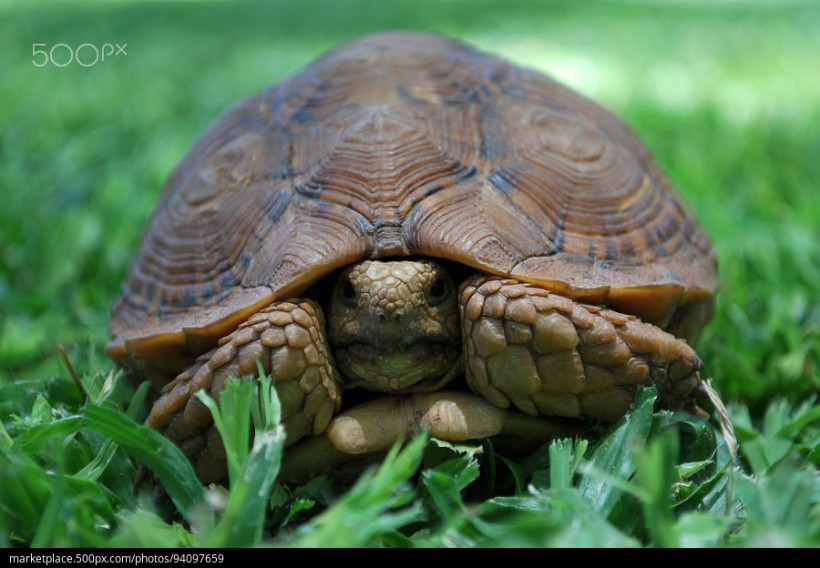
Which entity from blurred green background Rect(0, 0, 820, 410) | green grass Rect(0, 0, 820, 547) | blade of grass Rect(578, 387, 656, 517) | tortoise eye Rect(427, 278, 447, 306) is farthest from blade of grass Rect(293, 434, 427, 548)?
blurred green background Rect(0, 0, 820, 410)

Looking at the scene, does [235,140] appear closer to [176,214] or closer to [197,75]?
[176,214]

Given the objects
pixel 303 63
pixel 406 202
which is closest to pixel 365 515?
pixel 406 202

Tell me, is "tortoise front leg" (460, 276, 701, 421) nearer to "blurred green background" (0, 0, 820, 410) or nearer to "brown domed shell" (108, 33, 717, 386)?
"brown domed shell" (108, 33, 717, 386)

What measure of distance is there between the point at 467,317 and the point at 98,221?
7.58ft

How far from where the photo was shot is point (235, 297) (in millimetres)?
1940

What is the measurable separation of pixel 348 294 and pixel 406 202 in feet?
0.80

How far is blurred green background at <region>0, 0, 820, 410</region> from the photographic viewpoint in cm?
284

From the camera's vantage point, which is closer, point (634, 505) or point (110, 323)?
point (634, 505)

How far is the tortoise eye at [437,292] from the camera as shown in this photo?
74.9 inches

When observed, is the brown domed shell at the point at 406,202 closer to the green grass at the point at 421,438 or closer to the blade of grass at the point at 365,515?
the green grass at the point at 421,438

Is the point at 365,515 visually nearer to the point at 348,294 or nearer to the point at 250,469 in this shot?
the point at 250,469

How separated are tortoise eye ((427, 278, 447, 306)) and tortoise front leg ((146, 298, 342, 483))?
→ 0.81 feet
